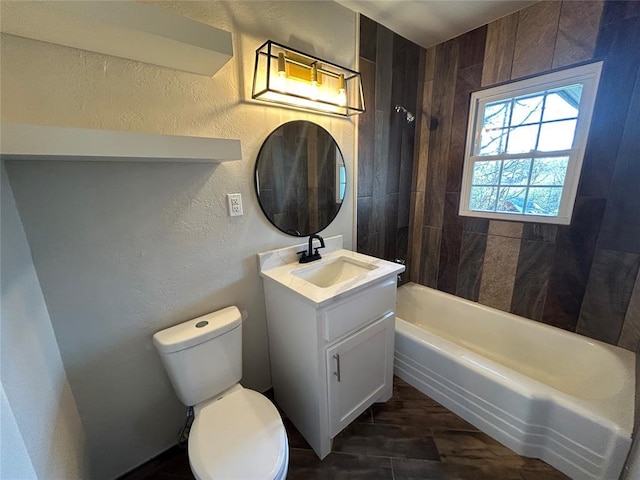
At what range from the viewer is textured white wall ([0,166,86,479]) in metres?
0.62

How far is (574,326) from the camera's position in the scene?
1688 millimetres

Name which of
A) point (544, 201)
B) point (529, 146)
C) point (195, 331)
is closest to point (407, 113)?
point (529, 146)

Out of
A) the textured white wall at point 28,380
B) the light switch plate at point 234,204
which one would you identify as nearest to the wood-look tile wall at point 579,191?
the light switch plate at point 234,204

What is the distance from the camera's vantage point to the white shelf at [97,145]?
66 cm

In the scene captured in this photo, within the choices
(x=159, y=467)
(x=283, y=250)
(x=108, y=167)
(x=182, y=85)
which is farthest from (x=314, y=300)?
(x=159, y=467)

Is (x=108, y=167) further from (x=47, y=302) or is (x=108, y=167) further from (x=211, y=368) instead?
(x=211, y=368)

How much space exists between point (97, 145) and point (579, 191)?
2.39 metres

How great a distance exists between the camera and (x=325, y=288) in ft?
3.99

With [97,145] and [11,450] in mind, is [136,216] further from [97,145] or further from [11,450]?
[11,450]

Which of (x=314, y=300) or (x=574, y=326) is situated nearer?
(x=314, y=300)

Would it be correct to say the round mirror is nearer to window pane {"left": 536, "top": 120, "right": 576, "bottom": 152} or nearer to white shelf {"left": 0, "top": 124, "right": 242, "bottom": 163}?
white shelf {"left": 0, "top": 124, "right": 242, "bottom": 163}

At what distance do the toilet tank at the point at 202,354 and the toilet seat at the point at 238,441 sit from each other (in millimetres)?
92

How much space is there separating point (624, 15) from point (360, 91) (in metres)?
1.37

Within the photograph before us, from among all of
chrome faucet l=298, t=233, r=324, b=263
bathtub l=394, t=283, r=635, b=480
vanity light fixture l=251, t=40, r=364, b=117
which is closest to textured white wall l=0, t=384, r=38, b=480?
chrome faucet l=298, t=233, r=324, b=263
